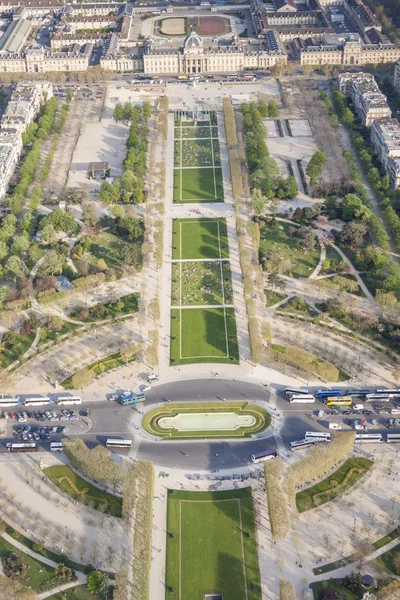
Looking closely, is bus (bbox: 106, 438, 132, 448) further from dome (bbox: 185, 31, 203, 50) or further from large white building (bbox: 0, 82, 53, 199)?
dome (bbox: 185, 31, 203, 50)

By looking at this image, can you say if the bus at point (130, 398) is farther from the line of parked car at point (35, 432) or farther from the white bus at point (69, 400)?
the line of parked car at point (35, 432)

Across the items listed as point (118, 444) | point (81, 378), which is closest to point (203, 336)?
point (81, 378)

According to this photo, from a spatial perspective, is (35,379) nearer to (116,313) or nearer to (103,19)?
(116,313)

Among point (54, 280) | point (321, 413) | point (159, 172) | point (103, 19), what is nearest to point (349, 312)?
point (321, 413)

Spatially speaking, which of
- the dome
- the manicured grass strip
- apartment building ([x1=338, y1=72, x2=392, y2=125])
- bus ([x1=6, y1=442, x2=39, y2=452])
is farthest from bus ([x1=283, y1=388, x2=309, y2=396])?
the dome

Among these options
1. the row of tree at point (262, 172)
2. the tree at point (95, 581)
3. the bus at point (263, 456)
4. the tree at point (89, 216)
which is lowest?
the tree at point (95, 581)

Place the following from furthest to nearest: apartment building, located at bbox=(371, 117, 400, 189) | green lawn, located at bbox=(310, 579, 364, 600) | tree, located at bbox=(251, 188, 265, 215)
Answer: apartment building, located at bbox=(371, 117, 400, 189)
tree, located at bbox=(251, 188, 265, 215)
green lawn, located at bbox=(310, 579, 364, 600)

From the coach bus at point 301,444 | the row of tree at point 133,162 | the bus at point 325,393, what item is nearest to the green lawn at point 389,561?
the coach bus at point 301,444
